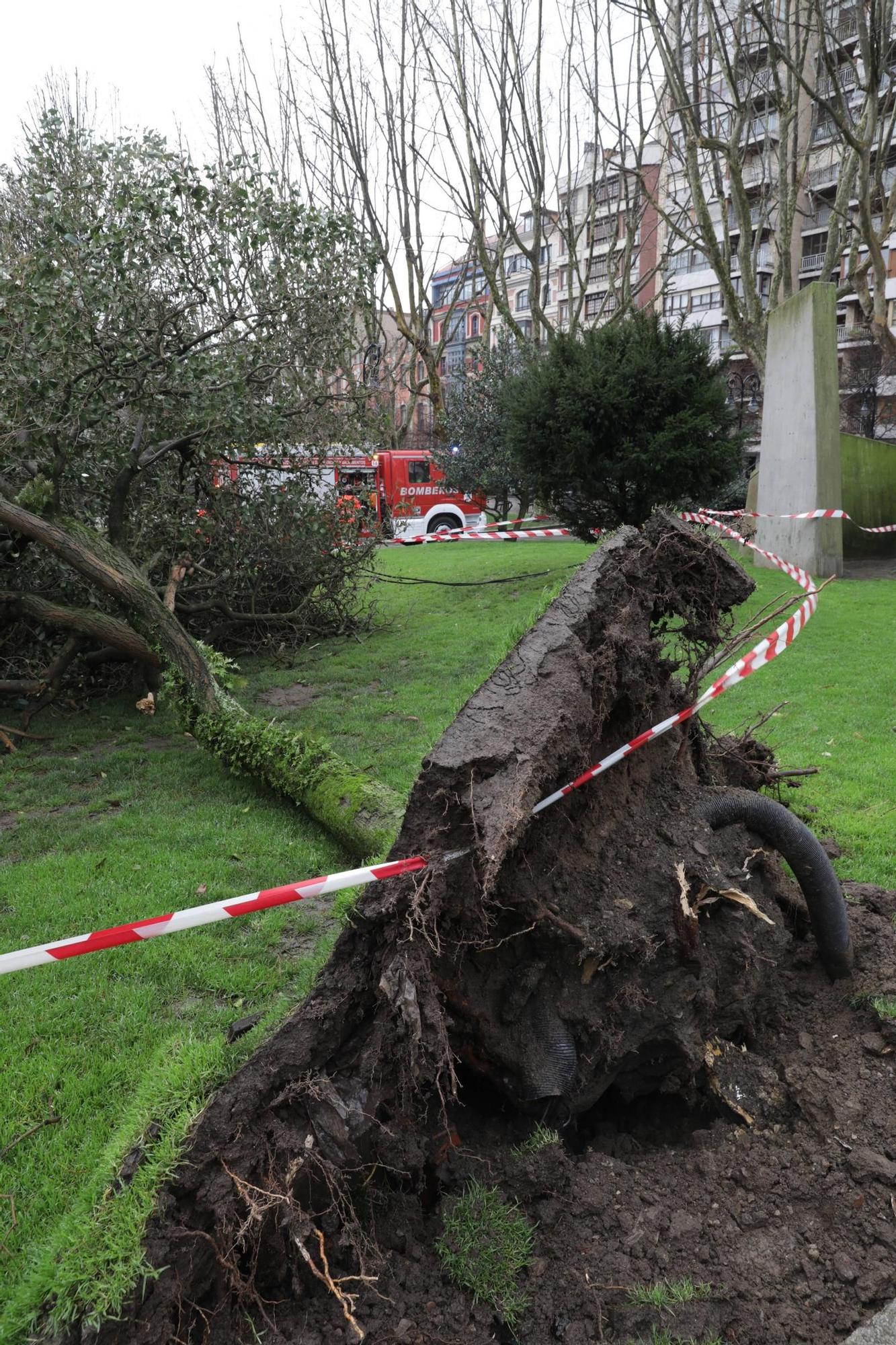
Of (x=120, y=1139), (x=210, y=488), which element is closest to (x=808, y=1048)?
(x=120, y=1139)

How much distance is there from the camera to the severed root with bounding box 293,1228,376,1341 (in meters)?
1.83

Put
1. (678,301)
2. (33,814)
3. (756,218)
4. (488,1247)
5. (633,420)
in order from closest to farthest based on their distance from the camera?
(488,1247) < (33,814) < (633,420) < (756,218) < (678,301)

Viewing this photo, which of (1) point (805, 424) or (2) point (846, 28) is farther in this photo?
(2) point (846, 28)

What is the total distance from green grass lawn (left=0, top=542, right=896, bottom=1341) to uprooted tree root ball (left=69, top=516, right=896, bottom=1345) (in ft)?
0.74

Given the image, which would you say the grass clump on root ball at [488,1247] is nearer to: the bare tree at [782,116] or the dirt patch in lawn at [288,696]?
the dirt patch in lawn at [288,696]

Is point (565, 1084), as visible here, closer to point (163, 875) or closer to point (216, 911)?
point (216, 911)

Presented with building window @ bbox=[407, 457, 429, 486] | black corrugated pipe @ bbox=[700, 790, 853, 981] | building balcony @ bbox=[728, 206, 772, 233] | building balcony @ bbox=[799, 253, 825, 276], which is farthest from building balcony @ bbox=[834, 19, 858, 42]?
black corrugated pipe @ bbox=[700, 790, 853, 981]

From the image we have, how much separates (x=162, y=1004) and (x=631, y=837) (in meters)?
2.03

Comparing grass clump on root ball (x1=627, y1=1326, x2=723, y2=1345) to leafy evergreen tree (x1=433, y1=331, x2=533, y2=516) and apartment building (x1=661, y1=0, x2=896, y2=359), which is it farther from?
leafy evergreen tree (x1=433, y1=331, x2=533, y2=516)

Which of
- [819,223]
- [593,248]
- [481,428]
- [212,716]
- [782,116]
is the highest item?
[819,223]

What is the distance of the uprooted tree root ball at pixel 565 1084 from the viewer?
1.98 meters

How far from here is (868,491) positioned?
571 inches

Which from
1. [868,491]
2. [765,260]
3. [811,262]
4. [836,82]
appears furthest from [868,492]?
[811,262]

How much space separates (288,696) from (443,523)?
1754cm
